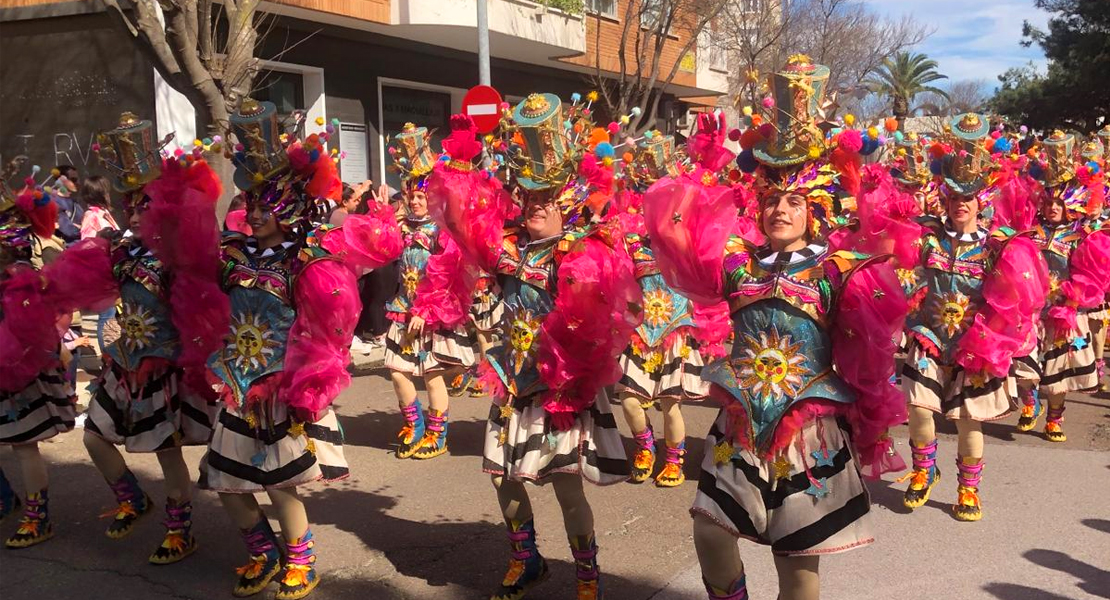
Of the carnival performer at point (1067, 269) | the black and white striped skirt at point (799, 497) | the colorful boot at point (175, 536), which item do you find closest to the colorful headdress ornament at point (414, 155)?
the colorful boot at point (175, 536)

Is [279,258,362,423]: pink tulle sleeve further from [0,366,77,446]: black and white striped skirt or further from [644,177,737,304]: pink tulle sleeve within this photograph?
[0,366,77,446]: black and white striped skirt

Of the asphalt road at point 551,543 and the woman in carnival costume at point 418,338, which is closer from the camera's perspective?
the asphalt road at point 551,543

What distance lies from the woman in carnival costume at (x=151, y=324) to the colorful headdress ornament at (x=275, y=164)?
0.37 meters

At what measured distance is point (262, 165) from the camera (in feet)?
13.8

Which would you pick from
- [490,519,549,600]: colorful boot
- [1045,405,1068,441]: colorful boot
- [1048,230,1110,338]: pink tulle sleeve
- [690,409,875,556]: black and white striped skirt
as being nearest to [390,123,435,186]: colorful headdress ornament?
[490,519,549,600]: colorful boot

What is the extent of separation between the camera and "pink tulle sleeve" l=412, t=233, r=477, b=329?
4562mm

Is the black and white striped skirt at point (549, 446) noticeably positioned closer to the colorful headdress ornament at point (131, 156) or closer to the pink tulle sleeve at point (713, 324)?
the pink tulle sleeve at point (713, 324)

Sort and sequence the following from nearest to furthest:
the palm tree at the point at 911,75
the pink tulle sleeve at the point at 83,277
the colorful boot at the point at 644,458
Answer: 1. the pink tulle sleeve at the point at 83,277
2. the colorful boot at the point at 644,458
3. the palm tree at the point at 911,75

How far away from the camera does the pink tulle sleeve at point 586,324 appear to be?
380 cm

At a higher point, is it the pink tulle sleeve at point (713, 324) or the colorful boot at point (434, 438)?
the pink tulle sleeve at point (713, 324)

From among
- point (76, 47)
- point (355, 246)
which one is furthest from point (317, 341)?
point (76, 47)

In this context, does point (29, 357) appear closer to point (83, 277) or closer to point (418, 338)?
point (83, 277)

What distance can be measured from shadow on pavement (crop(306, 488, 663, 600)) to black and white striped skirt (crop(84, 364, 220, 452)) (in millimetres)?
1061

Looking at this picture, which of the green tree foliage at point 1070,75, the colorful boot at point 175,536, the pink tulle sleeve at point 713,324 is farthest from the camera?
the green tree foliage at point 1070,75
